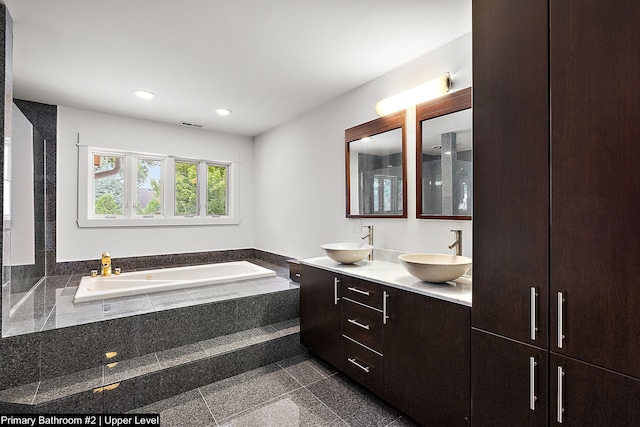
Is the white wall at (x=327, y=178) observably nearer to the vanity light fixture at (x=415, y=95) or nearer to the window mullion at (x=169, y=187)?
the vanity light fixture at (x=415, y=95)

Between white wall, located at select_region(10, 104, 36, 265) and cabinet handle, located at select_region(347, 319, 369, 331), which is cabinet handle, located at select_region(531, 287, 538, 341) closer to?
cabinet handle, located at select_region(347, 319, 369, 331)

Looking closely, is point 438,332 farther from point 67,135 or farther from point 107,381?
point 67,135

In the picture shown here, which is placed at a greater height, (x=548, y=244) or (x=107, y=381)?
(x=548, y=244)

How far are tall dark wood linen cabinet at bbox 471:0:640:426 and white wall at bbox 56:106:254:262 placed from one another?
3.96 m

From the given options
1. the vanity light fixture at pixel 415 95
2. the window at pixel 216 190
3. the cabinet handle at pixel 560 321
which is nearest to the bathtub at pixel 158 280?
the window at pixel 216 190

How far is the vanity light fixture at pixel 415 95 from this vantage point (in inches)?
89.0

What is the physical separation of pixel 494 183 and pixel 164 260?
13.6ft

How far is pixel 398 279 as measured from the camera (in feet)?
6.68

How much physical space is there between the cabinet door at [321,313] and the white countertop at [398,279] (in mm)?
101

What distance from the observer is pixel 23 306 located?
2566 mm

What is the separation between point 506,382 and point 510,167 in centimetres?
93

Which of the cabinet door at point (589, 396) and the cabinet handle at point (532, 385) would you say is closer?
the cabinet door at point (589, 396)

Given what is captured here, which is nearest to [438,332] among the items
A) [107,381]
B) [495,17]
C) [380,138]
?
[495,17]

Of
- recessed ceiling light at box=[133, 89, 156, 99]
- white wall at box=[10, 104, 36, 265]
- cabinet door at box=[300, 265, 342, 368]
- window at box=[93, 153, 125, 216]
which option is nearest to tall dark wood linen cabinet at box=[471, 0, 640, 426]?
cabinet door at box=[300, 265, 342, 368]
